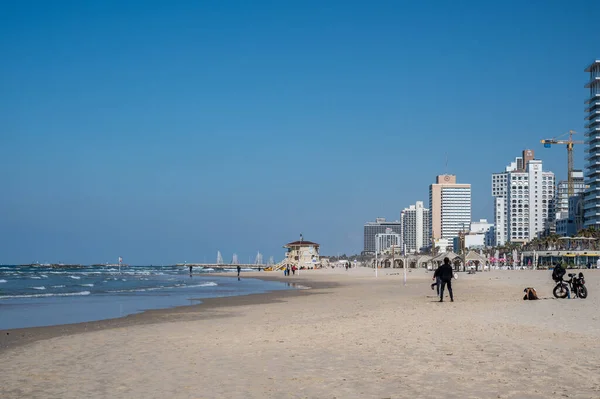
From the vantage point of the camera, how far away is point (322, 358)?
10148 mm

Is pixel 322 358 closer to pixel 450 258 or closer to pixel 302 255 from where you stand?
pixel 450 258

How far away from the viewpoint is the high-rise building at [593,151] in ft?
433

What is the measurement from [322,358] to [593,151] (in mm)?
140116

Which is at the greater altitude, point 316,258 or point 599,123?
point 599,123

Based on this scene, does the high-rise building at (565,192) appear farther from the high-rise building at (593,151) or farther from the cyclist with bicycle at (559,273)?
the cyclist with bicycle at (559,273)

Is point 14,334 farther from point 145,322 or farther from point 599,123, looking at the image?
point 599,123

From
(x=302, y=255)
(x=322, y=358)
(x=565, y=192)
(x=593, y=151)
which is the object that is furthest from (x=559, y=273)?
(x=565, y=192)

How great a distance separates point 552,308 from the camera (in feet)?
57.5

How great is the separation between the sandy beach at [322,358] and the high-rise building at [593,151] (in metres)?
128

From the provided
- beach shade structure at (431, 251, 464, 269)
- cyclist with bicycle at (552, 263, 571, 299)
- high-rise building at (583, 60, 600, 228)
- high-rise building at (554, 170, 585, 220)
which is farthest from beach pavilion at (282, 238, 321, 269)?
cyclist with bicycle at (552, 263, 571, 299)

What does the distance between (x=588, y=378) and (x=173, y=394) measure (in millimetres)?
5187

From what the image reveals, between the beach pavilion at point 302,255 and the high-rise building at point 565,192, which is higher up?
the high-rise building at point 565,192

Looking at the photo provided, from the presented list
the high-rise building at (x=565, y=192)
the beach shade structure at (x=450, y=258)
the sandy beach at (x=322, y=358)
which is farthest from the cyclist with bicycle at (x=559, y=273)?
the high-rise building at (x=565, y=192)

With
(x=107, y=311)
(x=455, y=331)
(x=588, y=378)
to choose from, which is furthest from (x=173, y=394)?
(x=107, y=311)
